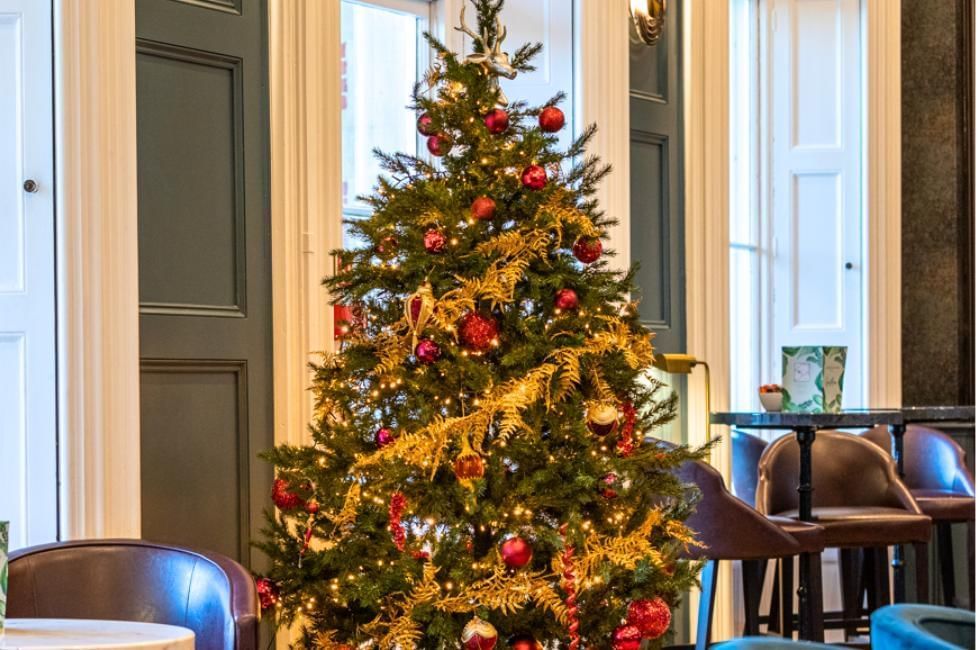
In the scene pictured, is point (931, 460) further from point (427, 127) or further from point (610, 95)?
point (427, 127)

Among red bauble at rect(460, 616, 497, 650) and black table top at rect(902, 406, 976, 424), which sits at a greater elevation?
black table top at rect(902, 406, 976, 424)

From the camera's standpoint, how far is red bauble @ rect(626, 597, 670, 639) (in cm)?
276

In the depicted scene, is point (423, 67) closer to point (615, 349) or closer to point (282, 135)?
point (282, 135)

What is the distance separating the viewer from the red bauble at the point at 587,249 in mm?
2871

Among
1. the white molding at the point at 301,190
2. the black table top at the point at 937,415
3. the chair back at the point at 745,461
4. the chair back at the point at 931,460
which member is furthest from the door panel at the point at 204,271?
the black table top at the point at 937,415

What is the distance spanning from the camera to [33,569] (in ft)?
8.55

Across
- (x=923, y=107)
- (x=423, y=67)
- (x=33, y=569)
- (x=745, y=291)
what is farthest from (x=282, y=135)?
(x=923, y=107)

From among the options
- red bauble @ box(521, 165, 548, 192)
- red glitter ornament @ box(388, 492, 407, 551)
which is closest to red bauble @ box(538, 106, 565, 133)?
red bauble @ box(521, 165, 548, 192)

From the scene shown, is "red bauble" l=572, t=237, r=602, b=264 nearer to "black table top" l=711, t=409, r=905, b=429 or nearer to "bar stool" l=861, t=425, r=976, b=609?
"black table top" l=711, t=409, r=905, b=429

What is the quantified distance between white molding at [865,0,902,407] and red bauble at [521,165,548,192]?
3.37 metres

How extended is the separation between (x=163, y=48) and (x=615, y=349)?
1402 mm

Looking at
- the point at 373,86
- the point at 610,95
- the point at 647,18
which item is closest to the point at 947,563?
→ the point at 610,95

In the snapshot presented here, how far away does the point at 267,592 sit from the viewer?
2.85 meters

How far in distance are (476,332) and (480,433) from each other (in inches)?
8.3
